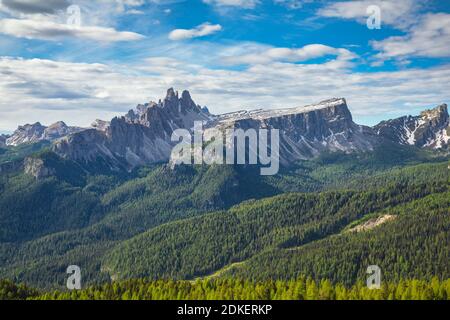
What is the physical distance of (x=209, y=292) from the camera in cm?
13312

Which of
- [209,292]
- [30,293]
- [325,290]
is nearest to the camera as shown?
[325,290]

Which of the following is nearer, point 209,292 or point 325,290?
point 325,290

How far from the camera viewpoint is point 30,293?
15412cm
